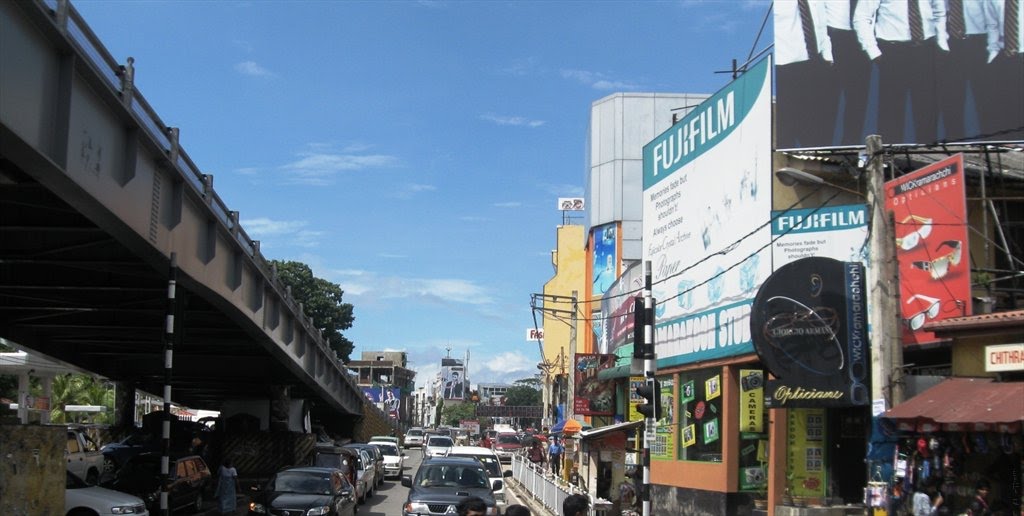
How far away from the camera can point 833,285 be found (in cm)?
1895

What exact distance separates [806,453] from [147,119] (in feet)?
46.7

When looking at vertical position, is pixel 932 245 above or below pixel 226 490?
above

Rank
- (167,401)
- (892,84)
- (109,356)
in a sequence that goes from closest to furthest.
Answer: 1. (167,401)
2. (892,84)
3. (109,356)

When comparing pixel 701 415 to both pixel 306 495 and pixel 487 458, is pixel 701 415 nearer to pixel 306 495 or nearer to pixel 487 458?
pixel 487 458

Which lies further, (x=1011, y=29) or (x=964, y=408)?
(x=1011, y=29)

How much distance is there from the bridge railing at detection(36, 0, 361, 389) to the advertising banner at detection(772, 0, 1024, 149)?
1240 centimetres

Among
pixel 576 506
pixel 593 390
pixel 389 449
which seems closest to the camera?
pixel 576 506

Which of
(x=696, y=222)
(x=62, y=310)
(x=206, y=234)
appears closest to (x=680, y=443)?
(x=696, y=222)

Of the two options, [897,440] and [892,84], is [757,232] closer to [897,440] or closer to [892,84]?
[892,84]

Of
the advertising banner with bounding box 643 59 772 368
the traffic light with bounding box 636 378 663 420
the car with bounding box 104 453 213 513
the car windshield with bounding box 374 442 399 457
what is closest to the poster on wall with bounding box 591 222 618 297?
the car windshield with bounding box 374 442 399 457

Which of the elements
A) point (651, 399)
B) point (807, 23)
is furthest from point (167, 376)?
point (807, 23)

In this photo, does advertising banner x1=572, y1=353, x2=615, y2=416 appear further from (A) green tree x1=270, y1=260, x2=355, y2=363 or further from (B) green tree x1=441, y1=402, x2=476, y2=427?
(B) green tree x1=441, y1=402, x2=476, y2=427

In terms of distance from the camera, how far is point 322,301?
343 ft

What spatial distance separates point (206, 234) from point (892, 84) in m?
15.6
